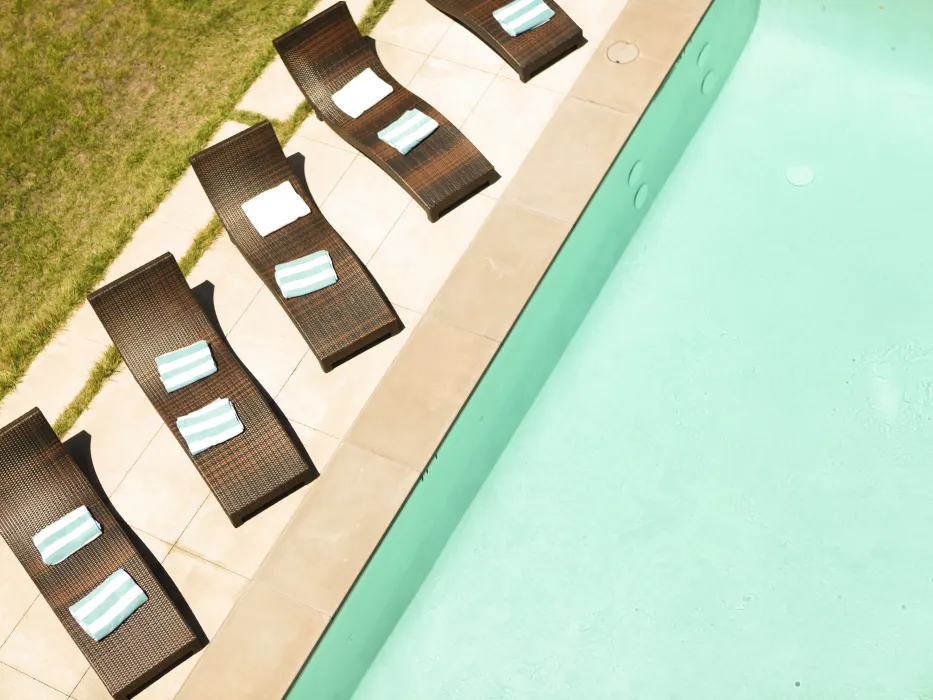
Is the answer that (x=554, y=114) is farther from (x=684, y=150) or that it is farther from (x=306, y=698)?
(x=306, y=698)

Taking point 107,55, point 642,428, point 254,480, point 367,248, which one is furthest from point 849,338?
point 107,55

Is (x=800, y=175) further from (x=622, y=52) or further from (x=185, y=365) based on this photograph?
(x=185, y=365)

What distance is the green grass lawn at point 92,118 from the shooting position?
31.3ft

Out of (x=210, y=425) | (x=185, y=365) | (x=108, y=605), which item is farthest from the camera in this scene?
(x=185, y=365)

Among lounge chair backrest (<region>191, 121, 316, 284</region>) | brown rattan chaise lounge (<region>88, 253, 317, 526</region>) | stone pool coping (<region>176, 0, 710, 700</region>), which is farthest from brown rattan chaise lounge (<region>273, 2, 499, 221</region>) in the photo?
brown rattan chaise lounge (<region>88, 253, 317, 526</region>)

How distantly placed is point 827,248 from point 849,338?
1.00 metres

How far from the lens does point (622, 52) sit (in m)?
9.82

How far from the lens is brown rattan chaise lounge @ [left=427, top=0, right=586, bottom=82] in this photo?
988 centimetres

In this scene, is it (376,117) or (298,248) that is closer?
(298,248)

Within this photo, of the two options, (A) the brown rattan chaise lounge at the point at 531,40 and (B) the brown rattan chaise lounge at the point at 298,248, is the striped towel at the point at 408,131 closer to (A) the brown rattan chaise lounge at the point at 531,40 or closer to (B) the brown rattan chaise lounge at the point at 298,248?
(B) the brown rattan chaise lounge at the point at 298,248

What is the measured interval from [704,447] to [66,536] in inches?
217

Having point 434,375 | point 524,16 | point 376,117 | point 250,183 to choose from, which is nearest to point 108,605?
point 434,375

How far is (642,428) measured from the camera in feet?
28.1

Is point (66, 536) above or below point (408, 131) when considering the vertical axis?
below
